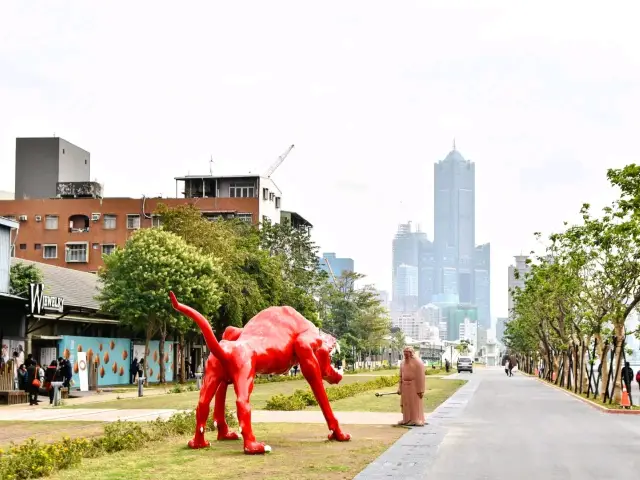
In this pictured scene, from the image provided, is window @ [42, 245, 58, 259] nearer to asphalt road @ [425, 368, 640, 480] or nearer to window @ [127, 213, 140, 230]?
window @ [127, 213, 140, 230]

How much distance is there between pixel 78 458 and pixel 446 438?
8.62 meters

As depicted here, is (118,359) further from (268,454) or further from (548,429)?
(268,454)

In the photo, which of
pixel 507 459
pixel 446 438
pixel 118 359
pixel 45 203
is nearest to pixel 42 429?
pixel 446 438

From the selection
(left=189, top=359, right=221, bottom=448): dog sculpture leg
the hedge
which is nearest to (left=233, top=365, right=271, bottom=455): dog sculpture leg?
(left=189, top=359, right=221, bottom=448): dog sculpture leg

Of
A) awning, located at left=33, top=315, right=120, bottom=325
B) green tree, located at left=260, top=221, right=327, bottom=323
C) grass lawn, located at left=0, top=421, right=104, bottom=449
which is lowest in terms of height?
grass lawn, located at left=0, top=421, right=104, bottom=449

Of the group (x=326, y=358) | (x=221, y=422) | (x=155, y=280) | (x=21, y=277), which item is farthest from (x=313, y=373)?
(x=155, y=280)

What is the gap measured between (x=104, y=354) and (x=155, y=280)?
6020mm

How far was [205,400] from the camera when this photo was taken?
671 inches

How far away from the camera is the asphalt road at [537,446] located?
48.4 feet

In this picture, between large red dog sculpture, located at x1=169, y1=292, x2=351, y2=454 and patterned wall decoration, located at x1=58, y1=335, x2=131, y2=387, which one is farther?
patterned wall decoration, located at x1=58, y1=335, x2=131, y2=387

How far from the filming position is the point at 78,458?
49.1 ft

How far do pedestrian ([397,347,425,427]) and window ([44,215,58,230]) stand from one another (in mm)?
80763

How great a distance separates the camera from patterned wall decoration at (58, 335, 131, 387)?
48188 millimetres

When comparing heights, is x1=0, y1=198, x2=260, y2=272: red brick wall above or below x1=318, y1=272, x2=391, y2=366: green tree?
above
